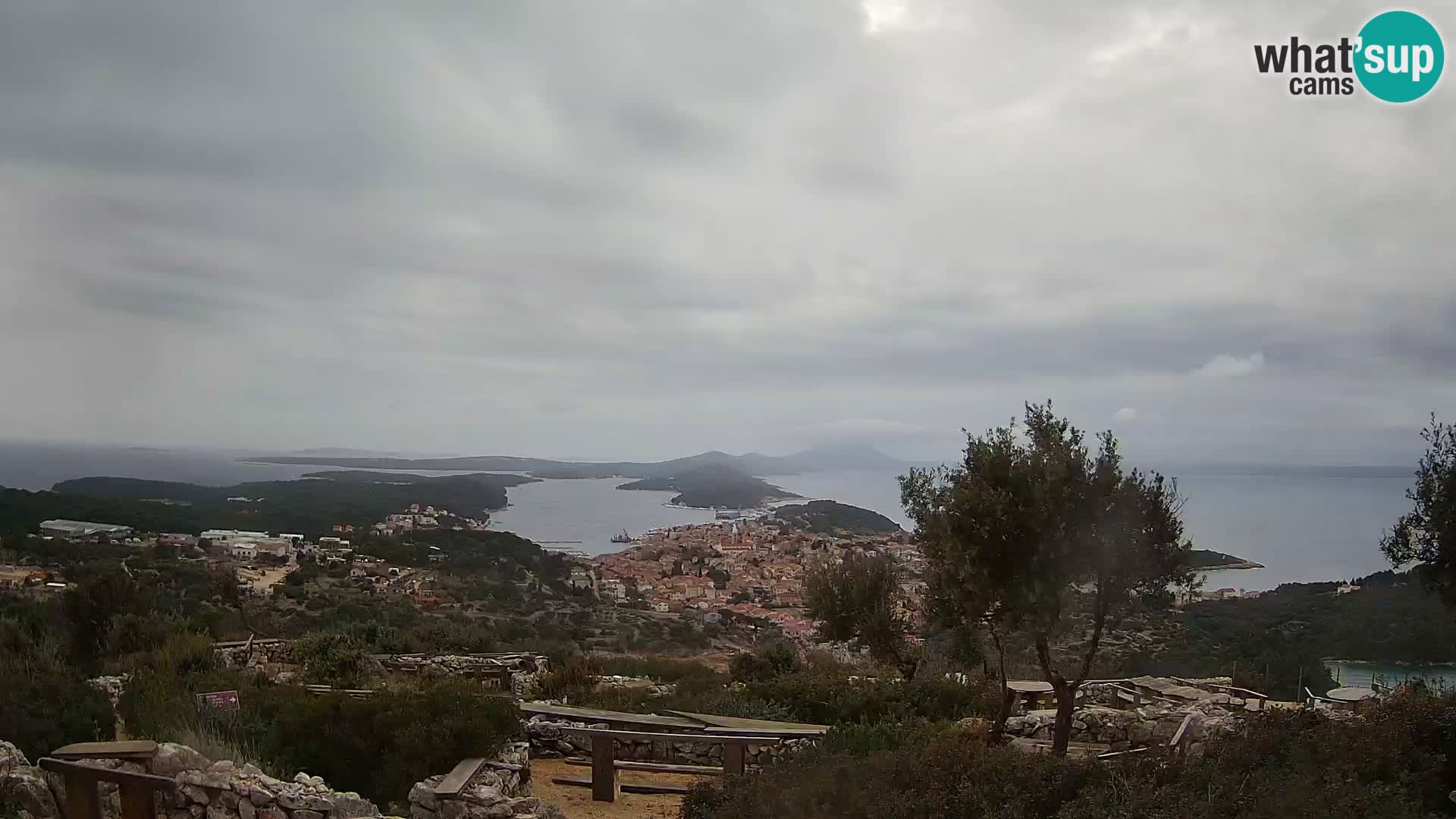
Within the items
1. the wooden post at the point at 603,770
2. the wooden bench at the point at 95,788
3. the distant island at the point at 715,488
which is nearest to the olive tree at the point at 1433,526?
the wooden post at the point at 603,770

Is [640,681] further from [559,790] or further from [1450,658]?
[1450,658]

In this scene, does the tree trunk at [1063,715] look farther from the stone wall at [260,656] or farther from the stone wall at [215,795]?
the stone wall at [260,656]

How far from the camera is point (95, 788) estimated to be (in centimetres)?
519

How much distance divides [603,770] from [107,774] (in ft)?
11.9

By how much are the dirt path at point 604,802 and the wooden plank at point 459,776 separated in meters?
0.87

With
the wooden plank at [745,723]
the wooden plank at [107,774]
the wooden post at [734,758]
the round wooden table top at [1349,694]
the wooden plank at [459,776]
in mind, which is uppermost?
the wooden plank at [107,774]

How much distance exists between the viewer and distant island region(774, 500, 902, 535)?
32.2 m

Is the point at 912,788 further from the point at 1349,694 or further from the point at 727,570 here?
the point at 727,570

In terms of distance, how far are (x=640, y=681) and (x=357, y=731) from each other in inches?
227

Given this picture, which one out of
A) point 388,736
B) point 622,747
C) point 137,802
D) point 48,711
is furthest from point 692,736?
point 48,711

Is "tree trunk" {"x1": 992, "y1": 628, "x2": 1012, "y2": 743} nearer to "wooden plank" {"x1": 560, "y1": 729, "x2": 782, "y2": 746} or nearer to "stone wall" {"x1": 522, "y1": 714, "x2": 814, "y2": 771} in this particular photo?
"wooden plank" {"x1": 560, "y1": 729, "x2": 782, "y2": 746}

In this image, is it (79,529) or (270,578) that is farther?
(270,578)

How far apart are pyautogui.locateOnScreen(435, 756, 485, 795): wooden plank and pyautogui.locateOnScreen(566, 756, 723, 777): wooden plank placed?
2055 mm

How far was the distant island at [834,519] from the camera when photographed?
32.2 metres
